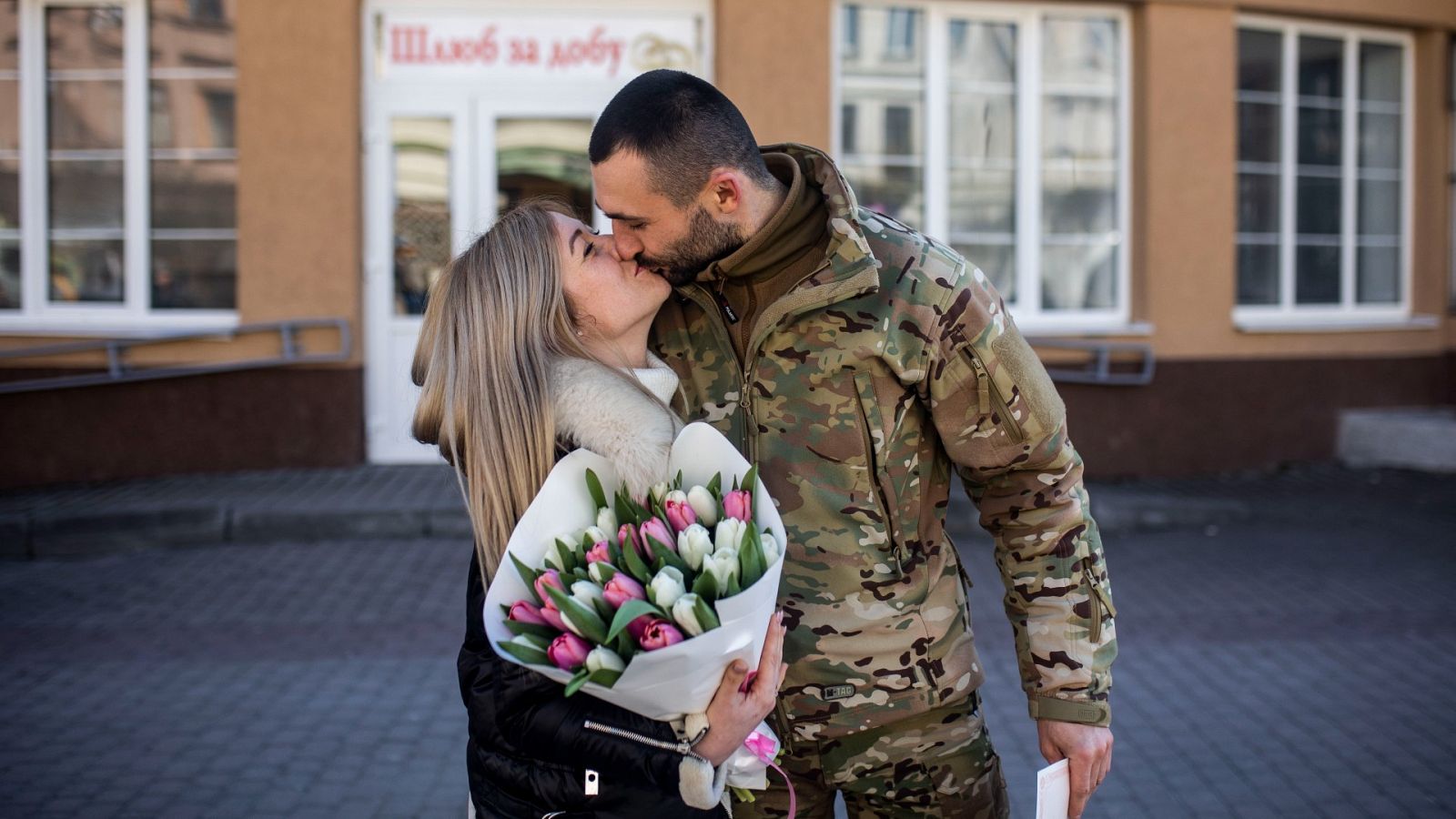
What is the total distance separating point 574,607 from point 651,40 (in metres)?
8.04

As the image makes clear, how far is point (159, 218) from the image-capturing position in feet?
30.4

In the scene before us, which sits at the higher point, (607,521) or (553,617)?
(607,521)

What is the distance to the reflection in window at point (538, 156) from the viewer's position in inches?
370

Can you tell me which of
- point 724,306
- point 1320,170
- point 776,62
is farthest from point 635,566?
point 1320,170

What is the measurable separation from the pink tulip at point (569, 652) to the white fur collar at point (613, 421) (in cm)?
28

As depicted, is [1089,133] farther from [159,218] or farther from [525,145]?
[159,218]

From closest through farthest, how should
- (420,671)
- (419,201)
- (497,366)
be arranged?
(497,366)
(420,671)
(419,201)

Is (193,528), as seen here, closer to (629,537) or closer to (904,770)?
(904,770)

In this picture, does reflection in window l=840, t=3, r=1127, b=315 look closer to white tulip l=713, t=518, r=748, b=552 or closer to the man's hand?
the man's hand

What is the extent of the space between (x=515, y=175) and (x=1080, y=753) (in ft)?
25.8

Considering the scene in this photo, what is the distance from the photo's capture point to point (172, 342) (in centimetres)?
896

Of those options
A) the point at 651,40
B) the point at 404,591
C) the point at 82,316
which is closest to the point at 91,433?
the point at 82,316

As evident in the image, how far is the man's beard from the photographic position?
2238 millimetres

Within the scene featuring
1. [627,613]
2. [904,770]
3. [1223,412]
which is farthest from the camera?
[1223,412]
